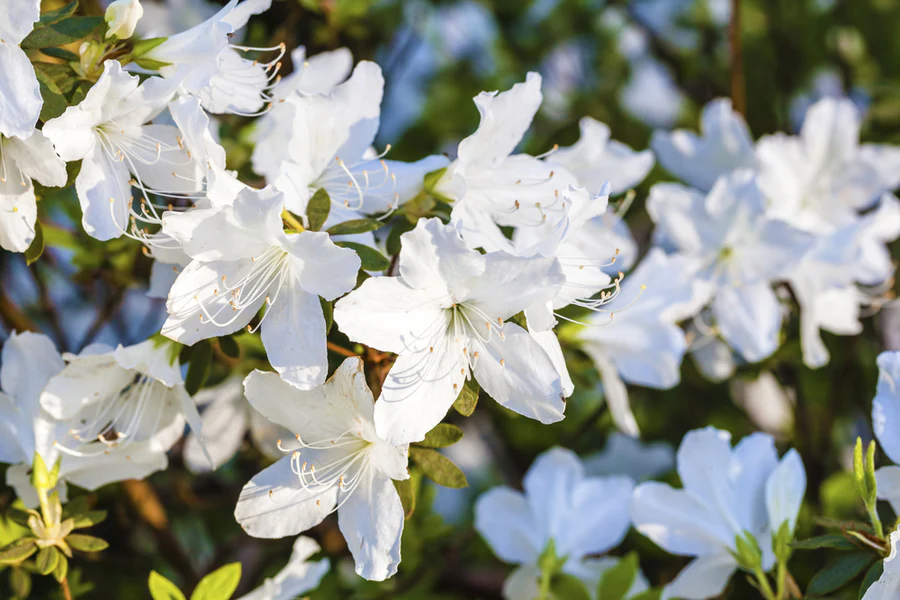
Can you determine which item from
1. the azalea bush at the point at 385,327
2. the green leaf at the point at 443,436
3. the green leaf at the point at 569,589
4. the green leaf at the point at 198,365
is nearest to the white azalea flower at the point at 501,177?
the azalea bush at the point at 385,327

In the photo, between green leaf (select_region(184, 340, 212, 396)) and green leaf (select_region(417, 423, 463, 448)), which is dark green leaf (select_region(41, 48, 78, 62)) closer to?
green leaf (select_region(184, 340, 212, 396))

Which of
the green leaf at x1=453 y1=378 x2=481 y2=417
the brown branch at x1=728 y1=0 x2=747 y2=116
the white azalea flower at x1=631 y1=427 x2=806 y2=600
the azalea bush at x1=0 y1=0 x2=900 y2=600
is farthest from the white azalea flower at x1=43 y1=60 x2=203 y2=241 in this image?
the brown branch at x1=728 y1=0 x2=747 y2=116

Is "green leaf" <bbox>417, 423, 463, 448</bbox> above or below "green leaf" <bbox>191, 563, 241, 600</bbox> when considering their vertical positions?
above

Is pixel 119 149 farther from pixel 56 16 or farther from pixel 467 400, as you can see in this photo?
pixel 467 400

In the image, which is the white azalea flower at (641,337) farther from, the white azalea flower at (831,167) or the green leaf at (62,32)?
the green leaf at (62,32)


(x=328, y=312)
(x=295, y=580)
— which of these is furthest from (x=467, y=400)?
(x=295, y=580)

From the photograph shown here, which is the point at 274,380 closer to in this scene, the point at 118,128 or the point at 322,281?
the point at 322,281
